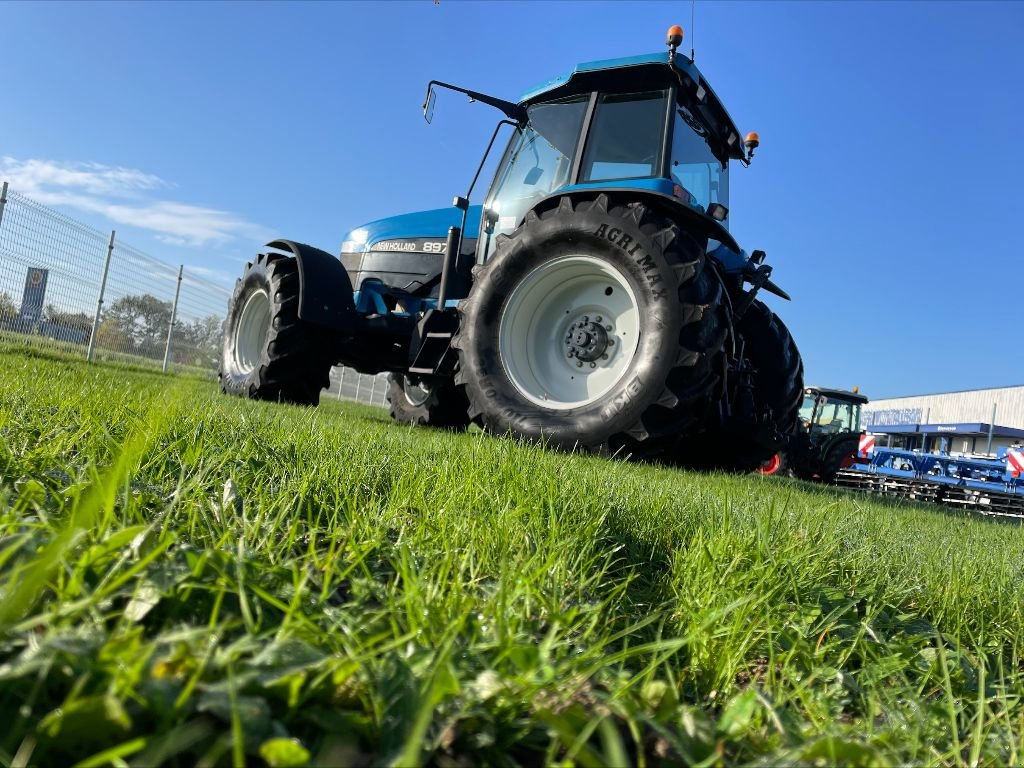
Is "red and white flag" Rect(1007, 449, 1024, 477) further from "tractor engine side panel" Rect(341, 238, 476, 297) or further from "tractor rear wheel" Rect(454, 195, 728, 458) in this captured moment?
"tractor engine side panel" Rect(341, 238, 476, 297)

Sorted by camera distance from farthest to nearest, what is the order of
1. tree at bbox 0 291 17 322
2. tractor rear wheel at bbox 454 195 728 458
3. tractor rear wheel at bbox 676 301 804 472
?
1. tree at bbox 0 291 17 322
2. tractor rear wheel at bbox 676 301 804 472
3. tractor rear wheel at bbox 454 195 728 458

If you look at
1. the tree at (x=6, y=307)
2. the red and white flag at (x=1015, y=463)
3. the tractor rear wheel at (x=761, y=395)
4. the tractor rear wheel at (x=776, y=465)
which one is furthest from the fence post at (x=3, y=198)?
the red and white flag at (x=1015, y=463)

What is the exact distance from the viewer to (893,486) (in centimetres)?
1441

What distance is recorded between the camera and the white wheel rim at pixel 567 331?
3640 mm

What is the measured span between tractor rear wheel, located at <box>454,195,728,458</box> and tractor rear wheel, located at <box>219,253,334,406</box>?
1682 millimetres

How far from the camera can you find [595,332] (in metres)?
3.66

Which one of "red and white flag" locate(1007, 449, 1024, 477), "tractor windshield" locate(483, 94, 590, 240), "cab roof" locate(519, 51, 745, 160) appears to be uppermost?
"cab roof" locate(519, 51, 745, 160)

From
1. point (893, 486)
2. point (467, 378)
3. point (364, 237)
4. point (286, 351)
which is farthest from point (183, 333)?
point (893, 486)

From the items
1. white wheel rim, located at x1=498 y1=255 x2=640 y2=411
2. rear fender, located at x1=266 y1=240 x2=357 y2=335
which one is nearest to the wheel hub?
white wheel rim, located at x1=498 y1=255 x2=640 y2=411

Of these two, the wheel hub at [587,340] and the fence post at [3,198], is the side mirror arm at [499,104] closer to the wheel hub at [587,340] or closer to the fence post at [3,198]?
the wheel hub at [587,340]

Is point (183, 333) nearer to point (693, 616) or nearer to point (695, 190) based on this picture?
point (695, 190)

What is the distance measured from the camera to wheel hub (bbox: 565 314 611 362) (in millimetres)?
3656

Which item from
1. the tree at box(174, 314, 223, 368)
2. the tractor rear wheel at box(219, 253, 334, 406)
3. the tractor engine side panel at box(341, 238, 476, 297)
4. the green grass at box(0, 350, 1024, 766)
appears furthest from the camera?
the tree at box(174, 314, 223, 368)

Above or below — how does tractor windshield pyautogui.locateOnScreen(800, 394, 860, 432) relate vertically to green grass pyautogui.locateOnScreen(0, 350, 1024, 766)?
above
